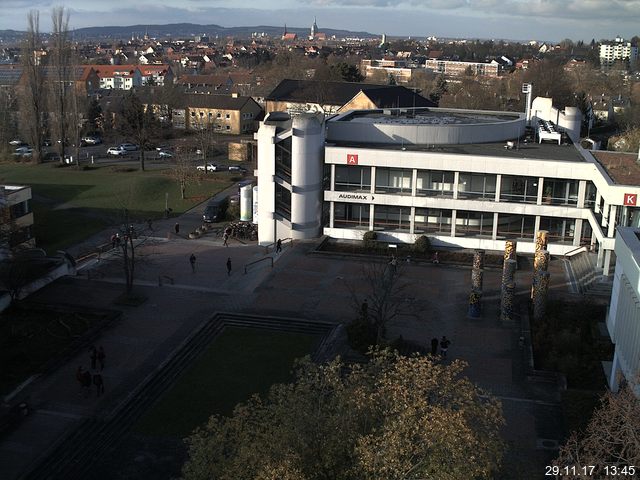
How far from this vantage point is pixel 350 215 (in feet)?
148

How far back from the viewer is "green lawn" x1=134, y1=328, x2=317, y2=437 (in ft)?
78.1

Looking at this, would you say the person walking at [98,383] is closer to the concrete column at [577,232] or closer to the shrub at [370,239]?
the shrub at [370,239]

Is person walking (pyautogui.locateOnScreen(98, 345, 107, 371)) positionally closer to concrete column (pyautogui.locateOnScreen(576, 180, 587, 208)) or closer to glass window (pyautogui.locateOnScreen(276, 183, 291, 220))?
glass window (pyautogui.locateOnScreen(276, 183, 291, 220))

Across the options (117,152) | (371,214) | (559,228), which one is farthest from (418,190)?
(117,152)

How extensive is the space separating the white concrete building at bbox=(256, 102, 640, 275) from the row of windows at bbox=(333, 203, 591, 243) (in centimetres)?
6

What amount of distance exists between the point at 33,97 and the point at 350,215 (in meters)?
43.2

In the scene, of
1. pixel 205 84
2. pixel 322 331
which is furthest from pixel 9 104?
pixel 322 331

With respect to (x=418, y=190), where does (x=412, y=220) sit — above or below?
below

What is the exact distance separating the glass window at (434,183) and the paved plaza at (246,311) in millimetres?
5616

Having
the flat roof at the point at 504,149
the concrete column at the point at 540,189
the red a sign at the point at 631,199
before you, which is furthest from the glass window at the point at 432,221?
the red a sign at the point at 631,199

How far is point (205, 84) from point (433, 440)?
121m

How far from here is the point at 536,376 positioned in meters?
26.5

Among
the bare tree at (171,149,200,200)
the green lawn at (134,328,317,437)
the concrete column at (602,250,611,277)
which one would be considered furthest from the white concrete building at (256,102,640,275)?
the bare tree at (171,149,200,200)

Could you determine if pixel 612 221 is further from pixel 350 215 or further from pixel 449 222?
pixel 350 215
